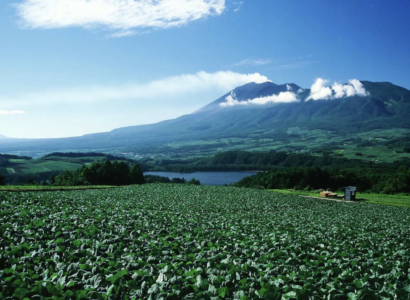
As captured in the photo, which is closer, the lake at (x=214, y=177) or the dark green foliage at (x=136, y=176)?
the dark green foliage at (x=136, y=176)

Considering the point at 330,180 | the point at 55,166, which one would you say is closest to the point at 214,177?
the point at 330,180

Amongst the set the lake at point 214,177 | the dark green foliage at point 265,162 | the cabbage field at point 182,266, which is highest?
the cabbage field at point 182,266

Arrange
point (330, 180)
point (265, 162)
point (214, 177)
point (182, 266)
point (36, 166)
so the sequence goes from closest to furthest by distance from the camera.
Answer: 1. point (182, 266)
2. point (330, 180)
3. point (36, 166)
4. point (214, 177)
5. point (265, 162)

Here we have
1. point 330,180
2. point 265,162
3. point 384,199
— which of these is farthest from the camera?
point 265,162

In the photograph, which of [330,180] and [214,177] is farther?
[214,177]

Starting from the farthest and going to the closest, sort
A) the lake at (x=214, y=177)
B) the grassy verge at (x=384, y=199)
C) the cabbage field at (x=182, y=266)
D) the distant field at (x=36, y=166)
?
the lake at (x=214, y=177)
the distant field at (x=36, y=166)
the grassy verge at (x=384, y=199)
the cabbage field at (x=182, y=266)

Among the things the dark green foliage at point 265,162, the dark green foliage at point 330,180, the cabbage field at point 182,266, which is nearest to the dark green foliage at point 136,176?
the dark green foliage at point 330,180

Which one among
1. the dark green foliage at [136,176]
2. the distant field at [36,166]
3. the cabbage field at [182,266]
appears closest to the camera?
the cabbage field at [182,266]

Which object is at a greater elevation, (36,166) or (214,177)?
(36,166)

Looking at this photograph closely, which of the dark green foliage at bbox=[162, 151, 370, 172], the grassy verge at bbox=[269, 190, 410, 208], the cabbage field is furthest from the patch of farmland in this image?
the cabbage field

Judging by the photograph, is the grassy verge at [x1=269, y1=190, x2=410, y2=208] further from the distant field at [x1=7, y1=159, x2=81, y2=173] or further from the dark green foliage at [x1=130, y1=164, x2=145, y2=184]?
the distant field at [x1=7, y1=159, x2=81, y2=173]

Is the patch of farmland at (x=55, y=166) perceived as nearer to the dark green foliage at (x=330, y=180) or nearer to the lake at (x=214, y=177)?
the lake at (x=214, y=177)

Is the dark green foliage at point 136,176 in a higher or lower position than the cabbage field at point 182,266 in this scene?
lower

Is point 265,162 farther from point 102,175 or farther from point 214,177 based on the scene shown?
point 102,175
